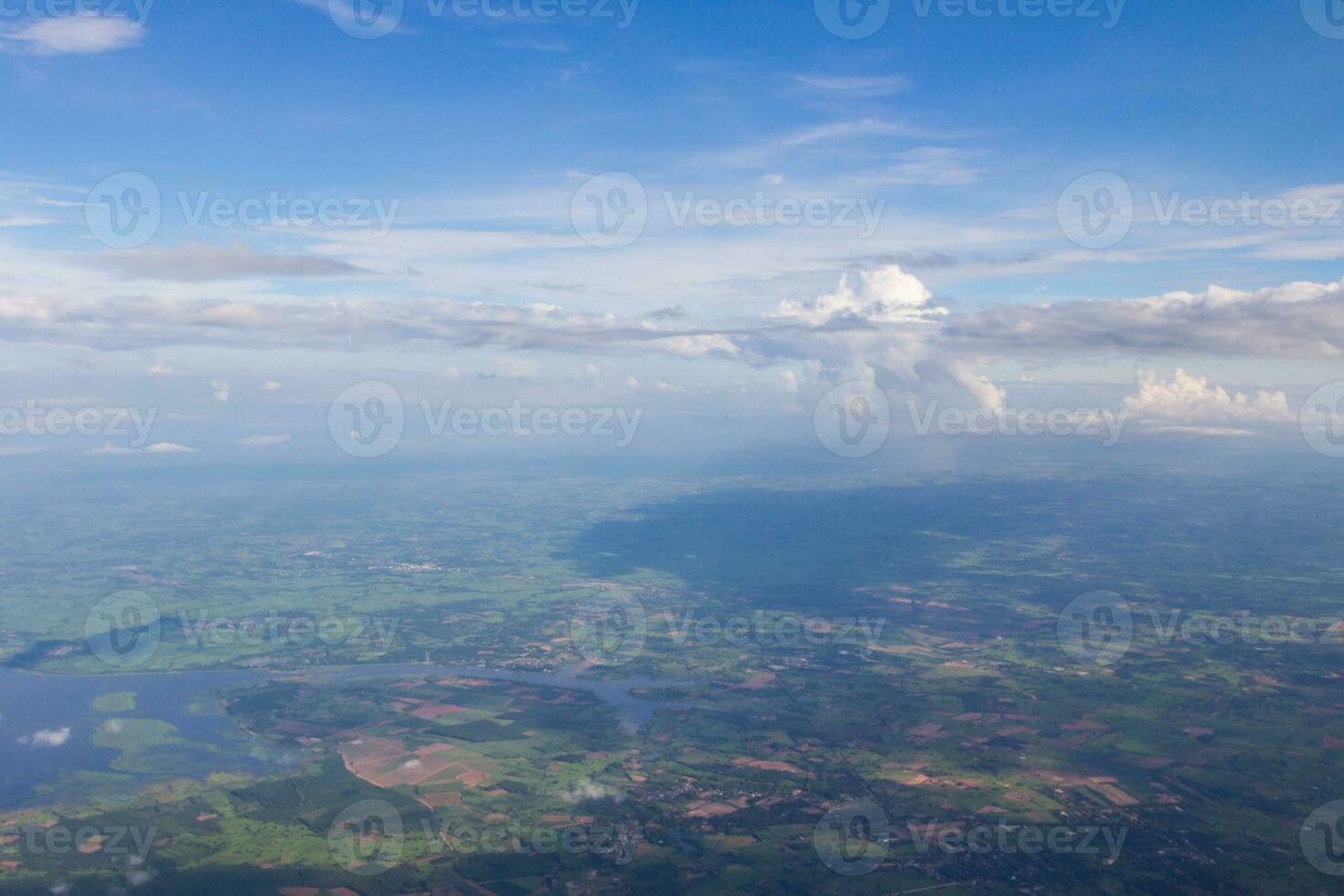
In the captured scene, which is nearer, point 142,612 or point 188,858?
point 188,858

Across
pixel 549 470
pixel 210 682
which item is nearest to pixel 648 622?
pixel 210 682

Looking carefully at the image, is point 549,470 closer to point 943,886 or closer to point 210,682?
point 210,682

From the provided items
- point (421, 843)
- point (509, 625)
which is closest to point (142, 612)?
point (509, 625)

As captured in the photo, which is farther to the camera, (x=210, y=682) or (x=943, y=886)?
(x=210, y=682)

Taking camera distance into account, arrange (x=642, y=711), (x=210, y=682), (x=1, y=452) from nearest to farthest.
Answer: (x=642, y=711) < (x=210, y=682) < (x=1, y=452)

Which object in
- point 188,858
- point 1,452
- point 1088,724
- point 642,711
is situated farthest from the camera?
point 1,452

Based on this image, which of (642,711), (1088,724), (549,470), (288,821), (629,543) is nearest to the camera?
(288,821)

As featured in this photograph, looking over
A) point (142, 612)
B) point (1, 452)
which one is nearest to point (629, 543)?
point (142, 612)

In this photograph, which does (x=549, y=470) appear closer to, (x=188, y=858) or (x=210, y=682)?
(x=210, y=682)

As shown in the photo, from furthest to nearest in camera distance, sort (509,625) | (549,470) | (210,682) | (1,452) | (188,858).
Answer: (1,452)
(549,470)
(509,625)
(210,682)
(188,858)
